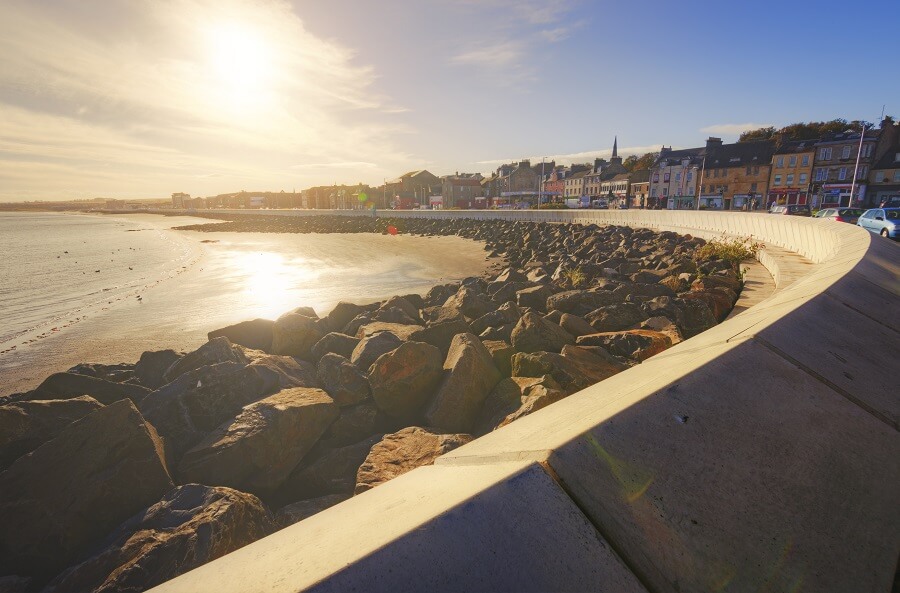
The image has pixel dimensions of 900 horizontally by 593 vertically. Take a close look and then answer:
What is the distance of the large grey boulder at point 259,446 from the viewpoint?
3.75 meters

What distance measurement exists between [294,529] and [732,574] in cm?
152

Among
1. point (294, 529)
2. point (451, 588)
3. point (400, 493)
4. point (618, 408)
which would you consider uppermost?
point (618, 408)

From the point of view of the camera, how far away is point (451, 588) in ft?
3.76

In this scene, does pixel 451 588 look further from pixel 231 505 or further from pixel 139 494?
pixel 139 494

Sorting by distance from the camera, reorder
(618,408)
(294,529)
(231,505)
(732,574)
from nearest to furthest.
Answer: (732,574) → (294,529) → (618,408) → (231,505)

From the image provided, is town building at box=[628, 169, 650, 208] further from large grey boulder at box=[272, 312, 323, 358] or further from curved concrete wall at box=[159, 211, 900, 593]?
curved concrete wall at box=[159, 211, 900, 593]

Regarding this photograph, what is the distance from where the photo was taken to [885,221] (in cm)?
2017

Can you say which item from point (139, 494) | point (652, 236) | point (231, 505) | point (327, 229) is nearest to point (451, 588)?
point (231, 505)

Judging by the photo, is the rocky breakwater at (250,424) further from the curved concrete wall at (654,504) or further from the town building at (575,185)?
the town building at (575,185)

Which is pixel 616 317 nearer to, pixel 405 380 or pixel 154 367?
pixel 405 380

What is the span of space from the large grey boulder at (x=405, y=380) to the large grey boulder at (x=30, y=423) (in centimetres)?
294

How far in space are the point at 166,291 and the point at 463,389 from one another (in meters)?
15.6

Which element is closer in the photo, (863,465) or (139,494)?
(863,465)

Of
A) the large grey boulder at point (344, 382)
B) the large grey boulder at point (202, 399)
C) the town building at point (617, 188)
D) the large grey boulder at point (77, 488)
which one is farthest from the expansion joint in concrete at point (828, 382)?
the town building at point (617, 188)
